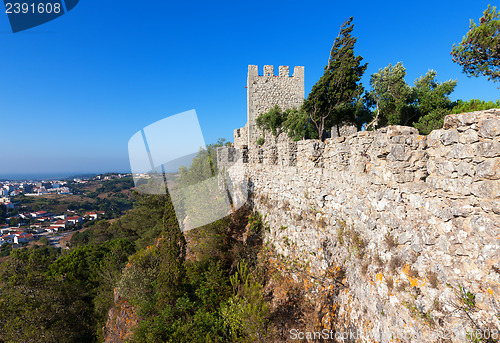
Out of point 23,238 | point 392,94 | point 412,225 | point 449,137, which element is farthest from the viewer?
point 23,238

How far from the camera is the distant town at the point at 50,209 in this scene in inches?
1794

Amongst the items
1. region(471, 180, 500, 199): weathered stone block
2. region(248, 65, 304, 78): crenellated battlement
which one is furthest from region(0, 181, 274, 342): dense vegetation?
region(248, 65, 304, 78): crenellated battlement

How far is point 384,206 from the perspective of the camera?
11.2ft

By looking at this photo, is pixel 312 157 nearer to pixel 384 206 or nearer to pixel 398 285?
pixel 384 206

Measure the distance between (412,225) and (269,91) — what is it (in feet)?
62.5

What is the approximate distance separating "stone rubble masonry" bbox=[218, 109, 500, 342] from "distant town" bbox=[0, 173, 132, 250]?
54.5 meters

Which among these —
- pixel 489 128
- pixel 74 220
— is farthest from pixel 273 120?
pixel 74 220

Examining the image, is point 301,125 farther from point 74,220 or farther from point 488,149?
point 74,220

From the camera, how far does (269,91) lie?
20.0 metres

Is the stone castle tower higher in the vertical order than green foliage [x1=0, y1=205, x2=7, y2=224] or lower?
higher

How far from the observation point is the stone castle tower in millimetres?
19812

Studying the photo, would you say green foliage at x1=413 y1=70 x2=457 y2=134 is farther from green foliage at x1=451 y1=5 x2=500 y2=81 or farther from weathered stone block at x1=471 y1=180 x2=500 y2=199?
weathered stone block at x1=471 y1=180 x2=500 y2=199

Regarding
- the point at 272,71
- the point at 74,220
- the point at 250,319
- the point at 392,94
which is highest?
the point at 272,71

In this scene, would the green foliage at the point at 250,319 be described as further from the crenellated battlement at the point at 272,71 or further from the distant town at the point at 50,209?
the distant town at the point at 50,209
